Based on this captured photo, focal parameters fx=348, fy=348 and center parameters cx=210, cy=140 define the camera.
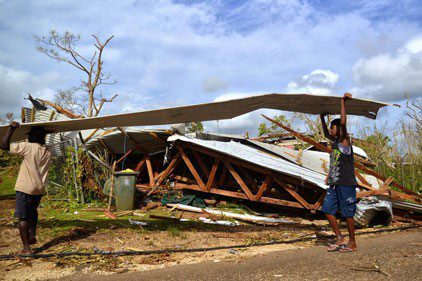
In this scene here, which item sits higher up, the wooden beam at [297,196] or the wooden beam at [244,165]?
the wooden beam at [244,165]

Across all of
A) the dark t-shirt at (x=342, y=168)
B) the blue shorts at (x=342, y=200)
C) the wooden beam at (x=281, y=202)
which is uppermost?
the dark t-shirt at (x=342, y=168)

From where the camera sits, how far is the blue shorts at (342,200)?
4.57m

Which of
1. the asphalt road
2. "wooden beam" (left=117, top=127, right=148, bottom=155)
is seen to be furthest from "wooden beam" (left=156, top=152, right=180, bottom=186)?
the asphalt road

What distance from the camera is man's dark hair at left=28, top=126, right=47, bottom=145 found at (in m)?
Answer: 4.84

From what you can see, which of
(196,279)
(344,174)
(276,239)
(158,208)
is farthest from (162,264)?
(158,208)

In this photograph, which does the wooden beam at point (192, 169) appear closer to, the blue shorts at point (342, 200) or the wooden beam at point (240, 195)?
the wooden beam at point (240, 195)

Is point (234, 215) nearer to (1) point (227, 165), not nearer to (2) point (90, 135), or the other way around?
(1) point (227, 165)

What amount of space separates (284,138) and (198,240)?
11.0m

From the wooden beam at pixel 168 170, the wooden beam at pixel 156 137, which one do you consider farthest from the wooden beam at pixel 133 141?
the wooden beam at pixel 168 170

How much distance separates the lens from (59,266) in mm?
4191

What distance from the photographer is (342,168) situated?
15.1 ft

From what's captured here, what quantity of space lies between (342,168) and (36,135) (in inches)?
166

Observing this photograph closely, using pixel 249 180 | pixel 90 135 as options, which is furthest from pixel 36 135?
pixel 249 180

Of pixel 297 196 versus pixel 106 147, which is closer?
pixel 297 196
